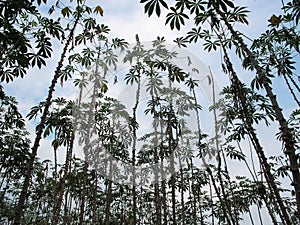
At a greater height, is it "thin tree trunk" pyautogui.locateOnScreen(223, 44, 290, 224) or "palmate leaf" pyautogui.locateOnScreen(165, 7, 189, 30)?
"palmate leaf" pyautogui.locateOnScreen(165, 7, 189, 30)

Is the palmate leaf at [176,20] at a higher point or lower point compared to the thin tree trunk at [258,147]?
higher

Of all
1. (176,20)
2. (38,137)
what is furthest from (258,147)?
(38,137)

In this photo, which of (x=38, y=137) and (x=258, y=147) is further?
(x=38, y=137)

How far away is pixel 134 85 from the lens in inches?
203

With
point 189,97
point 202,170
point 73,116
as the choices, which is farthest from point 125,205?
point 189,97

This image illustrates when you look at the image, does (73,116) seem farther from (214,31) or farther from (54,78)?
(214,31)

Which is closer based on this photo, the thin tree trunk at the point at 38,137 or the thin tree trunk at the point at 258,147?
the thin tree trunk at the point at 258,147

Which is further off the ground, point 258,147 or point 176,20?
point 176,20

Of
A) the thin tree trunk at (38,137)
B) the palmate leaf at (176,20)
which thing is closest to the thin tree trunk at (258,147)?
the palmate leaf at (176,20)

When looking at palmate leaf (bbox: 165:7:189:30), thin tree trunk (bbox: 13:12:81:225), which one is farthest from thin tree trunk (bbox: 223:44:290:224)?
thin tree trunk (bbox: 13:12:81:225)

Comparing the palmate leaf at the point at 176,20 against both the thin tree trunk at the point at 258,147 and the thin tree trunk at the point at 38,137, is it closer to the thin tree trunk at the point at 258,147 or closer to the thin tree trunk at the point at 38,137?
the thin tree trunk at the point at 258,147

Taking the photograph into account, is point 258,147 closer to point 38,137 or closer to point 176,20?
point 176,20

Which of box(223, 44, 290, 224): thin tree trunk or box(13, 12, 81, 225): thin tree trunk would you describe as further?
box(13, 12, 81, 225): thin tree trunk

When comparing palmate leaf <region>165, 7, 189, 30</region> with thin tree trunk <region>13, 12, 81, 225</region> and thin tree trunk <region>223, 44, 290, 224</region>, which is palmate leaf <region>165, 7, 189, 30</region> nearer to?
thin tree trunk <region>223, 44, 290, 224</region>
